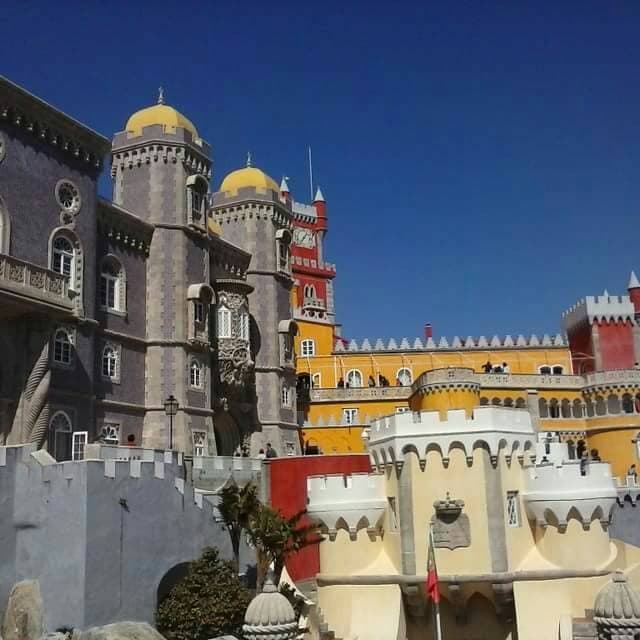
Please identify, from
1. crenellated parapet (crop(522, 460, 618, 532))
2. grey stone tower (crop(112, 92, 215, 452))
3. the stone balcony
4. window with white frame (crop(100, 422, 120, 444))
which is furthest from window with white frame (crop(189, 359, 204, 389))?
crenellated parapet (crop(522, 460, 618, 532))

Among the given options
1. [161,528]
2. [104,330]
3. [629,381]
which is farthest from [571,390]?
[161,528]

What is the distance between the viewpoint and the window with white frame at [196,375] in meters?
40.6

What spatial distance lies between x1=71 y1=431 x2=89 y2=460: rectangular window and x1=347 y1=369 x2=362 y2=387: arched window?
32619 mm

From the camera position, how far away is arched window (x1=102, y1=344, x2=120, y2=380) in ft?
121

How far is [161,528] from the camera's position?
26531mm

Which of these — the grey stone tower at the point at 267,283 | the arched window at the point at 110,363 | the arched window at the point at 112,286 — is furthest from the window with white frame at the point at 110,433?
the grey stone tower at the point at 267,283

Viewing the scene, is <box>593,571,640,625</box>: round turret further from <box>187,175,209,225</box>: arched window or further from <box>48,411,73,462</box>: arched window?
<box>187,175,209,225</box>: arched window

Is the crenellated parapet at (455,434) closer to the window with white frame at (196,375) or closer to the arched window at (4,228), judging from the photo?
the window with white frame at (196,375)

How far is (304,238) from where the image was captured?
276ft

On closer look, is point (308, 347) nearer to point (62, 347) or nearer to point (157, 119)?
point (157, 119)

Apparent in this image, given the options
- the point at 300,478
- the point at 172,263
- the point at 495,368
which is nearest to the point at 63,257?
the point at 172,263

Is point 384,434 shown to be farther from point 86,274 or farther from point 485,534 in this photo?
point 86,274

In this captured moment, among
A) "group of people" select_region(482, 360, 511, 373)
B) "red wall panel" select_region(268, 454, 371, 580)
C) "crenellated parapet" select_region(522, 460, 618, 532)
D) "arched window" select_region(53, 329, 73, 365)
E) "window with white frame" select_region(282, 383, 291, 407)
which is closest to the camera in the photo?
"crenellated parapet" select_region(522, 460, 618, 532)

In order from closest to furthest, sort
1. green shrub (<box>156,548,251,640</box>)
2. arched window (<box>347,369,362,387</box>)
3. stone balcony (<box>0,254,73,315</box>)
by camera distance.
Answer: green shrub (<box>156,548,251,640</box>) → stone balcony (<box>0,254,73,315</box>) → arched window (<box>347,369,362,387</box>)
